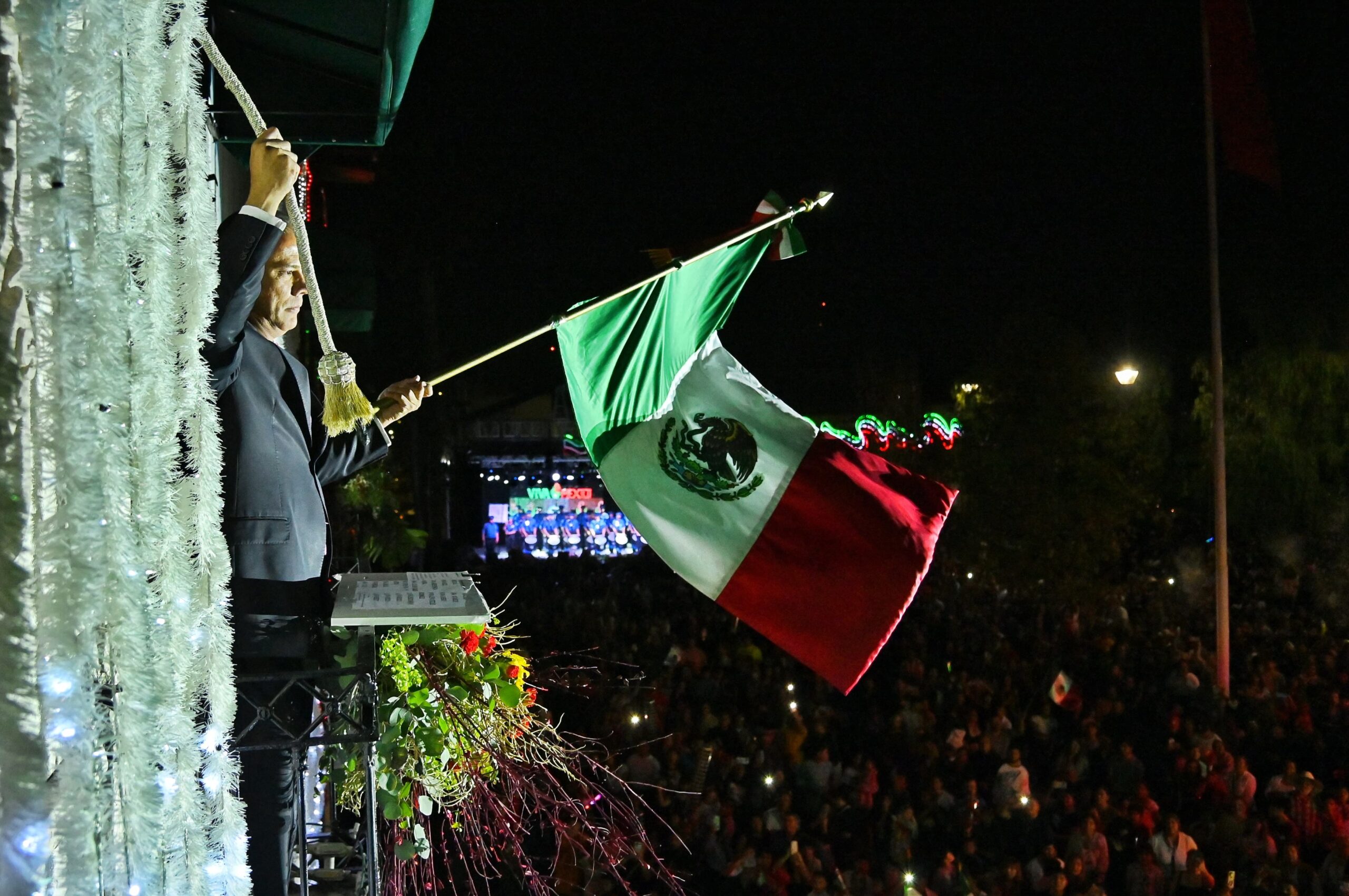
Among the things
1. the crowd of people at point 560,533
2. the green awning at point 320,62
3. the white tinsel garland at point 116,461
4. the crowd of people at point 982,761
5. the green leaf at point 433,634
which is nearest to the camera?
the white tinsel garland at point 116,461

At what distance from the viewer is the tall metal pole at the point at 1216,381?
1402 centimetres

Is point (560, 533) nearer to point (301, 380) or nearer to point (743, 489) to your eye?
point (743, 489)

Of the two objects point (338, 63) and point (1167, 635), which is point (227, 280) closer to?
point (338, 63)

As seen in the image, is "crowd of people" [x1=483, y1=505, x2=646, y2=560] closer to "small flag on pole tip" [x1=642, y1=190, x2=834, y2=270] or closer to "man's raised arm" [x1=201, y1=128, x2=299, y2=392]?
"small flag on pole tip" [x1=642, y1=190, x2=834, y2=270]

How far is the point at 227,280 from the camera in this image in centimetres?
246

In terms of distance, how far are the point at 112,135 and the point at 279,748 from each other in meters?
1.67

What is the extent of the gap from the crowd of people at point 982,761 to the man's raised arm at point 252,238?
2.48m

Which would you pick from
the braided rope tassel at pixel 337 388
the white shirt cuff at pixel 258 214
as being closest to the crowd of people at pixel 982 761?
the braided rope tassel at pixel 337 388

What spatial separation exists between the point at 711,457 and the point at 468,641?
5.90 ft

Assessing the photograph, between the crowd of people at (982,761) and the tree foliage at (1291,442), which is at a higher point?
the tree foliage at (1291,442)

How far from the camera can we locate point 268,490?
111 inches

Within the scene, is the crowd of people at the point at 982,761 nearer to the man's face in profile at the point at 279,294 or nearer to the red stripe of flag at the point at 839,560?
the red stripe of flag at the point at 839,560

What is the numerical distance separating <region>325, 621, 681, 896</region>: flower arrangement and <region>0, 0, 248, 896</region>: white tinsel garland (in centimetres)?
128

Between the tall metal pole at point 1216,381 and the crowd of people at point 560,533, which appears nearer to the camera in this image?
the tall metal pole at point 1216,381
